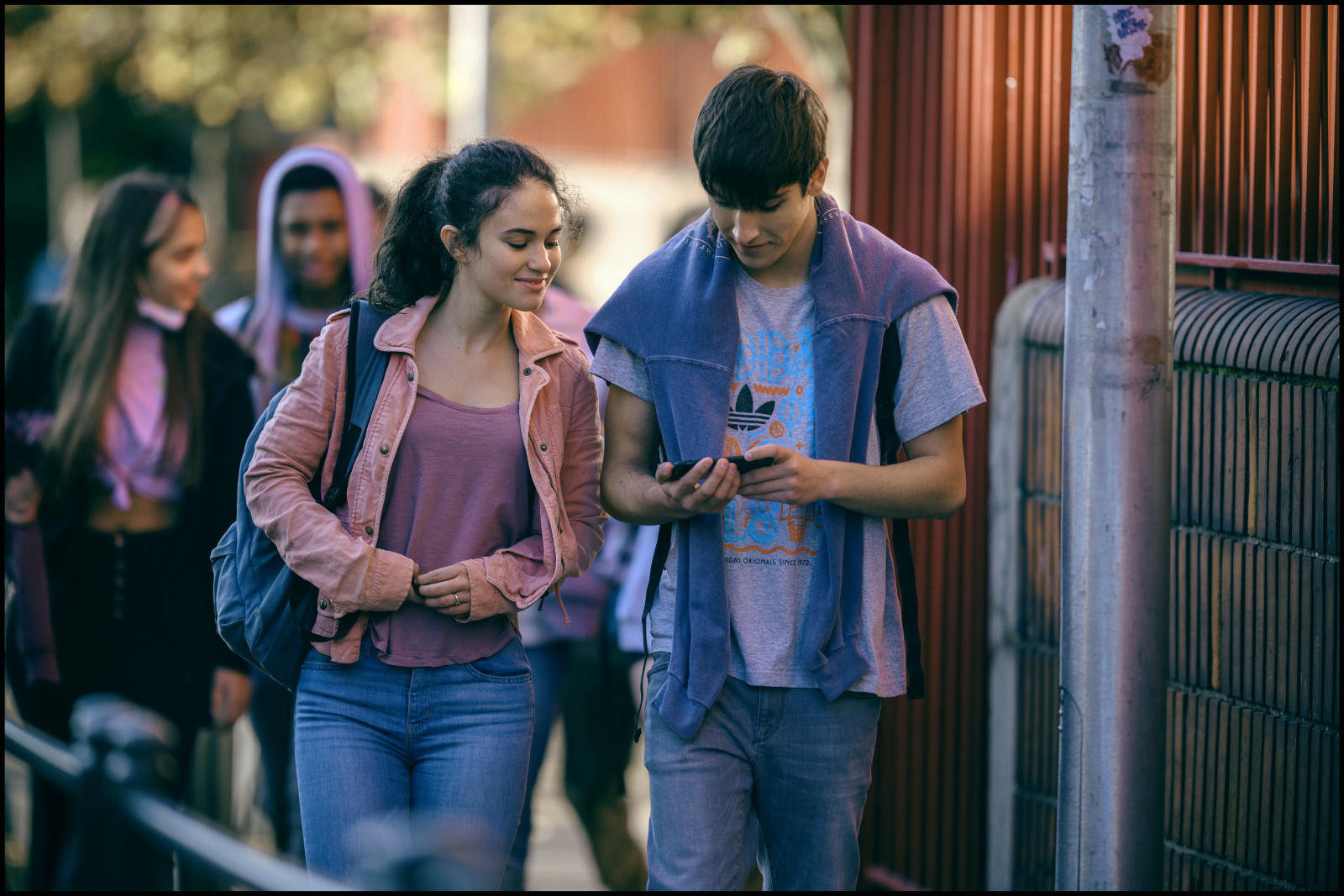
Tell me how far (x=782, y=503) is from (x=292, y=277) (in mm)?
2815

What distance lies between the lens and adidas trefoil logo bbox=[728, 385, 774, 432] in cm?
292

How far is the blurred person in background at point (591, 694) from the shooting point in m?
4.58

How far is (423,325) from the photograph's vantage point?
3203mm

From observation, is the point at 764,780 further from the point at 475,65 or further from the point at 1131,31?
the point at 475,65

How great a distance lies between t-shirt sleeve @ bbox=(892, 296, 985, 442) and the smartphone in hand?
1.22 feet

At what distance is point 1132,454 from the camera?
8.30 feet

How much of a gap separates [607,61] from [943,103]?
18.1 m

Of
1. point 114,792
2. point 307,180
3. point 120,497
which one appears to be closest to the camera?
point 114,792

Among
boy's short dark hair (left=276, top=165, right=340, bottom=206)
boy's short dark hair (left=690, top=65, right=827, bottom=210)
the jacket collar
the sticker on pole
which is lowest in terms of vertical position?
the jacket collar

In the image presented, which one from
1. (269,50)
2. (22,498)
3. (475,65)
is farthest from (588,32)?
(22,498)

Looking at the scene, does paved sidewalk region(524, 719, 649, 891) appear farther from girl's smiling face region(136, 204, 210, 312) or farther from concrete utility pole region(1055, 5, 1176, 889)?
concrete utility pole region(1055, 5, 1176, 889)

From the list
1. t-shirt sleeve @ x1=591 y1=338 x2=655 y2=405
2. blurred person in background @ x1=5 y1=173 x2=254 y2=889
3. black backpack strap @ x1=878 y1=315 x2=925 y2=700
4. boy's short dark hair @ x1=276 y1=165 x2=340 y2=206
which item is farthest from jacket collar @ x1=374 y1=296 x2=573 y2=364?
boy's short dark hair @ x1=276 y1=165 x2=340 y2=206

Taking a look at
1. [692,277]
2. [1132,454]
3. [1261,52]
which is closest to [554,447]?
[692,277]

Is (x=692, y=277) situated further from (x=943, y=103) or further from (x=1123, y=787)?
(x=943, y=103)
